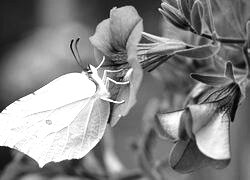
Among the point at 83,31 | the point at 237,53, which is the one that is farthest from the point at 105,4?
the point at 237,53

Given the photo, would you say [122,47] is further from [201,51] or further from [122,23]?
[201,51]

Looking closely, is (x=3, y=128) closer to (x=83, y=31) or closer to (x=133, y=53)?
(x=133, y=53)

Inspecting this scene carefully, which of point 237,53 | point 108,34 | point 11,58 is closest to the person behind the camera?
point 108,34

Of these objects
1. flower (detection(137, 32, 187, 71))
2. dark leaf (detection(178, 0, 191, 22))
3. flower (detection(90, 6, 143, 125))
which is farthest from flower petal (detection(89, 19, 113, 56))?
dark leaf (detection(178, 0, 191, 22))

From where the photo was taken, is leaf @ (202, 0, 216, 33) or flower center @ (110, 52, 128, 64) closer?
leaf @ (202, 0, 216, 33)

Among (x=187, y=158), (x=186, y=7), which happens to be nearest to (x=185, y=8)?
(x=186, y=7)

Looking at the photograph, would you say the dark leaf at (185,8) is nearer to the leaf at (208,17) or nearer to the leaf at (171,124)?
the leaf at (208,17)

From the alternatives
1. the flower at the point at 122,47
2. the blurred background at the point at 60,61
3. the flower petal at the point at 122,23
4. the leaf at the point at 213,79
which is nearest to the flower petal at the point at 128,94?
the flower at the point at 122,47

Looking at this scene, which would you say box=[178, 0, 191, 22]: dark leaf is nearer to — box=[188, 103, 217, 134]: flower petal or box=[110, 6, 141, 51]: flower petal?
box=[110, 6, 141, 51]: flower petal
